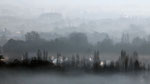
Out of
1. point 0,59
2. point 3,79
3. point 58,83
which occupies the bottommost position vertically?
point 58,83

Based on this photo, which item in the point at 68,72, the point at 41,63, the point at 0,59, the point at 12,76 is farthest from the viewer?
the point at 68,72

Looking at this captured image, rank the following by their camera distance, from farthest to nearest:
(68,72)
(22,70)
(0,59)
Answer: (68,72), (22,70), (0,59)

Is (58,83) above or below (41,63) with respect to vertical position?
below

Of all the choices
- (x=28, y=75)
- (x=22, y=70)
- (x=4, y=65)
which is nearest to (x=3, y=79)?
(x=4, y=65)

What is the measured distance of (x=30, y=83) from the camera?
564ft

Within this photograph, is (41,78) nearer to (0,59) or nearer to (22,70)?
(22,70)

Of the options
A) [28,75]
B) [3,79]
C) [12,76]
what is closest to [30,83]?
[28,75]

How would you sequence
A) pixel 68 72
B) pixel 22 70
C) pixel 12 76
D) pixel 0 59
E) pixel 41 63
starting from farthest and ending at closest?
pixel 68 72, pixel 41 63, pixel 22 70, pixel 12 76, pixel 0 59

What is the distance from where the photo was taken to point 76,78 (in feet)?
643

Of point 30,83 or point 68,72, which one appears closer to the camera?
point 30,83

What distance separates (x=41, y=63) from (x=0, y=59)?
44.7m

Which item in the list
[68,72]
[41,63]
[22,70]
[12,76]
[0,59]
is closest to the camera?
[0,59]

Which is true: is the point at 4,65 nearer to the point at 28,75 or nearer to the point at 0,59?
the point at 0,59

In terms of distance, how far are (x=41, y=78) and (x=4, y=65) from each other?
45.1 metres
